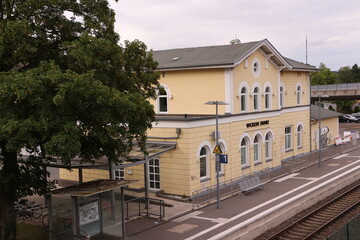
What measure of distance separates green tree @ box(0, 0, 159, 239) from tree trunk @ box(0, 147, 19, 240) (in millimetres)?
31

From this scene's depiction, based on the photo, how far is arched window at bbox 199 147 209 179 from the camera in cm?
2281

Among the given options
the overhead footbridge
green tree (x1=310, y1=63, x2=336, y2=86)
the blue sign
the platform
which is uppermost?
green tree (x1=310, y1=63, x2=336, y2=86)

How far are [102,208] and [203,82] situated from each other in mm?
12181

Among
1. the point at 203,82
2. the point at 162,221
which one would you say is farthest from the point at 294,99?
the point at 162,221

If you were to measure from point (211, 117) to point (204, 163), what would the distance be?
8.34 feet

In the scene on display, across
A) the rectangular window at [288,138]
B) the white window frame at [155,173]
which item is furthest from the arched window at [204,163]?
the rectangular window at [288,138]

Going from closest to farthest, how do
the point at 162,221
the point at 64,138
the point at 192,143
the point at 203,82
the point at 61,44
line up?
the point at 64,138 < the point at 61,44 < the point at 162,221 < the point at 192,143 < the point at 203,82

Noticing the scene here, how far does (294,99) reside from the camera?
3428cm

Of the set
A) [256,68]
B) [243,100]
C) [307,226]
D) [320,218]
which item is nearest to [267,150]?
[243,100]

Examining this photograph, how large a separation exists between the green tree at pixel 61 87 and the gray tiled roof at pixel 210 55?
985 centimetres

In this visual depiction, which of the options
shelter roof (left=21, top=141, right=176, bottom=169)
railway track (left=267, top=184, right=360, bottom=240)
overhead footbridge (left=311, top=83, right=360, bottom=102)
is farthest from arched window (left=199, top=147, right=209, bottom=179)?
overhead footbridge (left=311, top=83, right=360, bottom=102)

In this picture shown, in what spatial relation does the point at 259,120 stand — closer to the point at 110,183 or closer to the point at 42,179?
the point at 110,183

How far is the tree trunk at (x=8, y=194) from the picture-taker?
13415 mm

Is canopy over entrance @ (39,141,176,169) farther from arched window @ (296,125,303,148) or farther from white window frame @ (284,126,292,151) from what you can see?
arched window @ (296,125,303,148)
